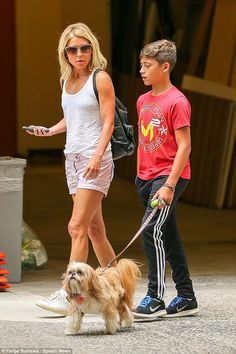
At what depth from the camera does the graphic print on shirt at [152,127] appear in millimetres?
7371

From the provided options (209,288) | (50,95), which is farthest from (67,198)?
(209,288)

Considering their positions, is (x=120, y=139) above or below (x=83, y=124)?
below

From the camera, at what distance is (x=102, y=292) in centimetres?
682

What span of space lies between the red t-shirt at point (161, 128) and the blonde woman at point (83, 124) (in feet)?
0.78

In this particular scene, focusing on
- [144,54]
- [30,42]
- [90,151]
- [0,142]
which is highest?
[144,54]

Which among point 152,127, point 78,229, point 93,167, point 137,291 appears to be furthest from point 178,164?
point 137,291

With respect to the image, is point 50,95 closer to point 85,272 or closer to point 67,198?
point 67,198

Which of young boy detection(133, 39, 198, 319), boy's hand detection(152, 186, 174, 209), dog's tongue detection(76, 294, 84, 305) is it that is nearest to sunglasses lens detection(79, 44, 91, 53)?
young boy detection(133, 39, 198, 319)

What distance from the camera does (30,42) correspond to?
57.8 ft

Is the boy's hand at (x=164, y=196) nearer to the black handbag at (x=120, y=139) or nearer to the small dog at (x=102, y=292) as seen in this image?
the small dog at (x=102, y=292)

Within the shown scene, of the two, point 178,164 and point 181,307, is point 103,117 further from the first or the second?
point 181,307

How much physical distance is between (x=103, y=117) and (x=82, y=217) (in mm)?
678

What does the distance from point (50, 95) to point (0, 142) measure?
107 centimetres

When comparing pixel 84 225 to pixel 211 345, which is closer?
pixel 211 345
